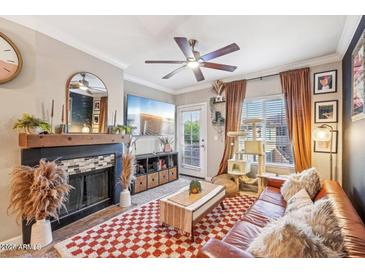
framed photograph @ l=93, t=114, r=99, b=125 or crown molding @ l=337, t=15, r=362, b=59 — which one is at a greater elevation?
crown molding @ l=337, t=15, r=362, b=59

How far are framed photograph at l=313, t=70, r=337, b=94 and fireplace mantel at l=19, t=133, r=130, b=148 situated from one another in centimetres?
367

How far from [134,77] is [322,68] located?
12.5 ft

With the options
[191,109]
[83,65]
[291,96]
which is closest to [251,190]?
[291,96]

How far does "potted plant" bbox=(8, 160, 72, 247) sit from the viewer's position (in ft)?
5.74

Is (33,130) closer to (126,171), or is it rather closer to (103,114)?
Answer: (103,114)

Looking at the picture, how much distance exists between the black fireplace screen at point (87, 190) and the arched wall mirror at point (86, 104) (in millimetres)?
726

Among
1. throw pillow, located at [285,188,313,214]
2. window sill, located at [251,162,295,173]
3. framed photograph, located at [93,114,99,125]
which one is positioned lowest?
throw pillow, located at [285,188,313,214]

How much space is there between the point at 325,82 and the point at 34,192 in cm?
457

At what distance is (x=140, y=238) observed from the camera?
1.99 m

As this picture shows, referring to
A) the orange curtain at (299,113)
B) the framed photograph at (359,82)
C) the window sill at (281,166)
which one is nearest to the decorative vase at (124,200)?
the window sill at (281,166)

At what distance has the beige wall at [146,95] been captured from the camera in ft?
13.1

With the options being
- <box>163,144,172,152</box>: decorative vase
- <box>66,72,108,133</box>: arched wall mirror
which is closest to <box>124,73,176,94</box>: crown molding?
<box>66,72,108,133</box>: arched wall mirror

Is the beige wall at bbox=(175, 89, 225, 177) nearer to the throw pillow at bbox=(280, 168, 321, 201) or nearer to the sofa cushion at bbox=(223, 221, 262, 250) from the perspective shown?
the throw pillow at bbox=(280, 168, 321, 201)
